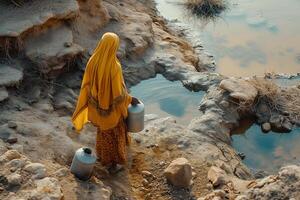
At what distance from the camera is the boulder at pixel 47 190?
3990 mm

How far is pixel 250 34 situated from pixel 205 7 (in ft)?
4.21

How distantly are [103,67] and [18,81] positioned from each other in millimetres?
1829

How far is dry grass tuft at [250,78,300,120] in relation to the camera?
7.30 meters

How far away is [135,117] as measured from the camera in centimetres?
523

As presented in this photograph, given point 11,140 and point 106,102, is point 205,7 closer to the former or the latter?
point 106,102

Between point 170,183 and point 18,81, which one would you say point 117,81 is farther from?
point 18,81

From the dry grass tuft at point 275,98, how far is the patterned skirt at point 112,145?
2701 mm

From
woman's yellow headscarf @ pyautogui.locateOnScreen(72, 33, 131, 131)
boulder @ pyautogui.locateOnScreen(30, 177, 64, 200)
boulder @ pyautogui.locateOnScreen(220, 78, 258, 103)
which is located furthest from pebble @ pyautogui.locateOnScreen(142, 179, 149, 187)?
boulder @ pyautogui.locateOnScreen(220, 78, 258, 103)

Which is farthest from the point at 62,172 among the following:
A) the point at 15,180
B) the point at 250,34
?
the point at 250,34

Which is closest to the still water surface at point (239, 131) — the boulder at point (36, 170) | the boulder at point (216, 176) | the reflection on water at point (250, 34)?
the boulder at point (216, 176)

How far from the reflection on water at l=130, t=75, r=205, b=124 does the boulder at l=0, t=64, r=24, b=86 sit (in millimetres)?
1989

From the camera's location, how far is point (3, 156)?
4.44 meters

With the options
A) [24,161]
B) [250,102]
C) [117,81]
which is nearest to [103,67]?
[117,81]

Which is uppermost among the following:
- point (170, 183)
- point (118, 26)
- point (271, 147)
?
point (118, 26)
